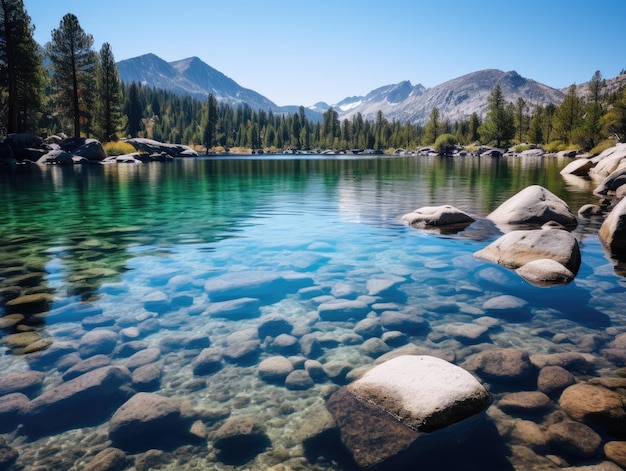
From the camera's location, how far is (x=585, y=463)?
3.51 meters

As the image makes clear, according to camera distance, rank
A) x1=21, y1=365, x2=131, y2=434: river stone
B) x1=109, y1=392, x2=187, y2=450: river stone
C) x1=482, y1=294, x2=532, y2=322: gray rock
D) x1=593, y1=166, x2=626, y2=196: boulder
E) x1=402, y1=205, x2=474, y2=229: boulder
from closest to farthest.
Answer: x1=109, y1=392, x2=187, y2=450: river stone < x1=21, y1=365, x2=131, y2=434: river stone < x1=482, y1=294, x2=532, y2=322: gray rock < x1=402, y1=205, x2=474, y2=229: boulder < x1=593, y1=166, x2=626, y2=196: boulder

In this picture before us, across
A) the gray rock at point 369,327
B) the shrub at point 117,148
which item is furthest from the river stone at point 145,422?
the shrub at point 117,148

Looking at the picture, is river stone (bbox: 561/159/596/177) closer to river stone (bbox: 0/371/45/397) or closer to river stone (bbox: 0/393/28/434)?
river stone (bbox: 0/371/45/397)

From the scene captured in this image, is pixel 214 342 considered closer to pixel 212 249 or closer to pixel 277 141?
pixel 212 249

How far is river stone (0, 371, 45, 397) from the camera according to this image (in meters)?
4.55

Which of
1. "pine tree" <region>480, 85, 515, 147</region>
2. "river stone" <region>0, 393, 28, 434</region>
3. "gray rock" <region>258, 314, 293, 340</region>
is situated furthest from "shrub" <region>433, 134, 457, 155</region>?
"river stone" <region>0, 393, 28, 434</region>

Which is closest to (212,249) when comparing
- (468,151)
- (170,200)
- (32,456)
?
(32,456)

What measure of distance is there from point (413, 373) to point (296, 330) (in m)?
2.25

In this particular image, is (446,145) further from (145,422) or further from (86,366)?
(145,422)

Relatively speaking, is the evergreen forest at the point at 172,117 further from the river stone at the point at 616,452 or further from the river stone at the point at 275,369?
the river stone at the point at 616,452

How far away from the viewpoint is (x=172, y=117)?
19012 centimetres

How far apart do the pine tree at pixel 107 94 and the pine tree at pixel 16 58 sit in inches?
652

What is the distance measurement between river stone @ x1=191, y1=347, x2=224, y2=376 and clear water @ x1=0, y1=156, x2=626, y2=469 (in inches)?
4.0

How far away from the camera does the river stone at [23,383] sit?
4.55 meters
